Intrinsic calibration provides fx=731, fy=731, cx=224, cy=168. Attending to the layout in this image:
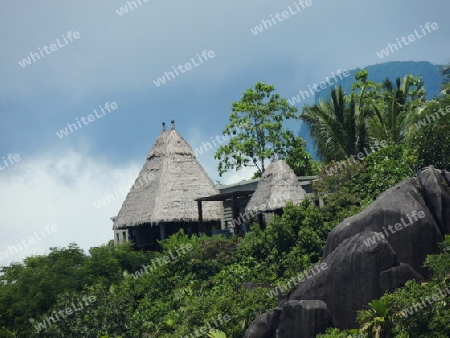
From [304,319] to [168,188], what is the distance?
19325mm

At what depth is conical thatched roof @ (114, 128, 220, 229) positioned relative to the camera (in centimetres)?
3853

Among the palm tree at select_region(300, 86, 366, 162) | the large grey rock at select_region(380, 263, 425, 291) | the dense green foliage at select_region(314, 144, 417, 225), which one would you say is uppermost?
the palm tree at select_region(300, 86, 366, 162)

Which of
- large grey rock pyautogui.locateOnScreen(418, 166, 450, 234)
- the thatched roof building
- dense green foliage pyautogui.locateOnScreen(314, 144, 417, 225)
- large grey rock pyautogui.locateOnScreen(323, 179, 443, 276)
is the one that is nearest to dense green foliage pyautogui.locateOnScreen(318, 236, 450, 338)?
large grey rock pyautogui.locateOnScreen(323, 179, 443, 276)

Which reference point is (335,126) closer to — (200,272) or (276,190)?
(276,190)

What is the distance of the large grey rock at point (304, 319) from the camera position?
21.0 m

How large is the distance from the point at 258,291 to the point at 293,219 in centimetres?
490

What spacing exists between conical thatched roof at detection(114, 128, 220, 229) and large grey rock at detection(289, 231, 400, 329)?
16790 mm

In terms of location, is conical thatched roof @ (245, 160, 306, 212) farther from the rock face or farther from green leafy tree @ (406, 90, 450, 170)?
the rock face

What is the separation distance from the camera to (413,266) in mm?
22266

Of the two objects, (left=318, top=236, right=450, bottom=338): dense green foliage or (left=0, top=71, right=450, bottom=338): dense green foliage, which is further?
(left=0, top=71, right=450, bottom=338): dense green foliage

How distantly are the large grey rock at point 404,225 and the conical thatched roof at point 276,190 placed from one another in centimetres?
802

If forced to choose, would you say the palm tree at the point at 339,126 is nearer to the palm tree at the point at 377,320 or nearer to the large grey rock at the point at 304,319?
the large grey rock at the point at 304,319

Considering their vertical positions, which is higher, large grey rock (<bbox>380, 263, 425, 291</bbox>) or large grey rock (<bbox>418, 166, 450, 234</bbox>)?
large grey rock (<bbox>418, 166, 450, 234</bbox>)

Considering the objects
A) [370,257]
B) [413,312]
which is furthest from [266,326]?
[413,312]
